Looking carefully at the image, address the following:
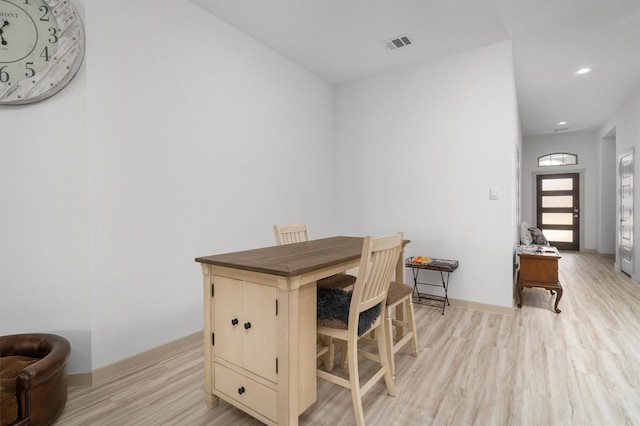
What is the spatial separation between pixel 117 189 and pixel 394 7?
→ 269cm

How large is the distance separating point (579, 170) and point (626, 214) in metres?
2.81

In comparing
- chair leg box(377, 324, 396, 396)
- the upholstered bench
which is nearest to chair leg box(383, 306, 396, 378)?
chair leg box(377, 324, 396, 396)

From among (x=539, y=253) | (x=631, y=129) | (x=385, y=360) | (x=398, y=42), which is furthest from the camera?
(x=631, y=129)

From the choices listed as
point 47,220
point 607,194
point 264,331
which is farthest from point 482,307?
point 607,194

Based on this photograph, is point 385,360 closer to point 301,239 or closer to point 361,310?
point 361,310

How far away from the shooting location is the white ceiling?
2.78 m

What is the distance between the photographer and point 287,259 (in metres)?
1.73

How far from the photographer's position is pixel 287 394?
1470mm

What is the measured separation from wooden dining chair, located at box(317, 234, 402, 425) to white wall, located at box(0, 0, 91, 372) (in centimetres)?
161

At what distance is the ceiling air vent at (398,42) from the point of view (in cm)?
A: 331

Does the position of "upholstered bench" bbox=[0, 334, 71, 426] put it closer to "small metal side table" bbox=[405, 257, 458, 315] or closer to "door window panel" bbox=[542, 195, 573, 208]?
"small metal side table" bbox=[405, 257, 458, 315]

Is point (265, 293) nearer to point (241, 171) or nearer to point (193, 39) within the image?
point (241, 171)

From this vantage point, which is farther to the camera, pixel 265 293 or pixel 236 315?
pixel 236 315

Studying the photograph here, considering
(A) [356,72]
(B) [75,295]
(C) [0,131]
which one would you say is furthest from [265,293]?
(A) [356,72]
